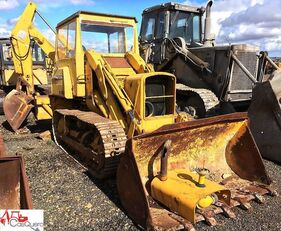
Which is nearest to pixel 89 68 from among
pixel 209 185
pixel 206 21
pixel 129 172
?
pixel 129 172

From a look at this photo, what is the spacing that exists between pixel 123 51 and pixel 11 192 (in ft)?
13.2

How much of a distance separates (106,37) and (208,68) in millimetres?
2844

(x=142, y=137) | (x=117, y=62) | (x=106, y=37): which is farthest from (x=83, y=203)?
(x=106, y=37)

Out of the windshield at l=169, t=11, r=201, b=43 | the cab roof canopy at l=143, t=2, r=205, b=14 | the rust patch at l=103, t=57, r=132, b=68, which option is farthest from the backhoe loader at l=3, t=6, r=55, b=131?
the windshield at l=169, t=11, r=201, b=43

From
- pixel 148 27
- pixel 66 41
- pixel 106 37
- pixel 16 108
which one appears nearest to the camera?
pixel 106 37

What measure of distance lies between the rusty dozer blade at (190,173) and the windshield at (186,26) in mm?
5253

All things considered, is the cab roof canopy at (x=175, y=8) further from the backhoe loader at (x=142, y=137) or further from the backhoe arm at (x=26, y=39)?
the backhoe arm at (x=26, y=39)

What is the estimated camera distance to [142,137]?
4004 mm

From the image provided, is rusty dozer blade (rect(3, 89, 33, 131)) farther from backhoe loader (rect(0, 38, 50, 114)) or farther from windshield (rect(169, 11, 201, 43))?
windshield (rect(169, 11, 201, 43))

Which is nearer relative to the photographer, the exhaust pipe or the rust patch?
the rust patch

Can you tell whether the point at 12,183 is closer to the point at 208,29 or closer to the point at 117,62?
the point at 117,62

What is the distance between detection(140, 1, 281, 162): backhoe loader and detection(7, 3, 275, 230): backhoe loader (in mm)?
1476

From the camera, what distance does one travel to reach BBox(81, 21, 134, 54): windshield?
6320mm

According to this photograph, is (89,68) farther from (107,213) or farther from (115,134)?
(107,213)
